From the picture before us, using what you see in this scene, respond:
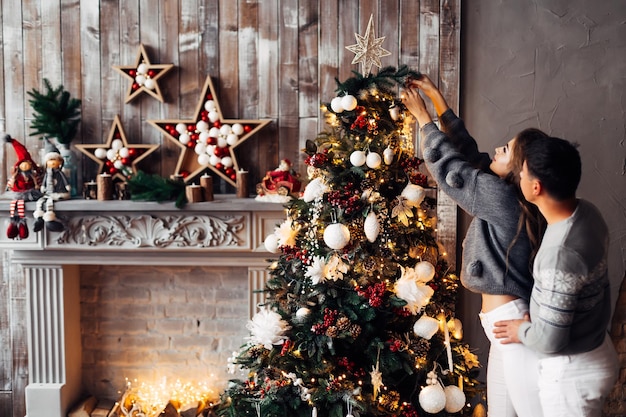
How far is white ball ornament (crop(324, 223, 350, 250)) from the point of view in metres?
2.15

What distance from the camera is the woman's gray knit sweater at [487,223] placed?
1.92 m

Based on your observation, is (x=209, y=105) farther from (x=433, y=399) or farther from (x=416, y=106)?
(x=433, y=399)

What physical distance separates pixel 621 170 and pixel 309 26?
1.76 metres

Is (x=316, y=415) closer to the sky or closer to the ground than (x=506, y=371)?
closer to the ground

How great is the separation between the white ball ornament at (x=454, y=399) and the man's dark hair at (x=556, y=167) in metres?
0.92

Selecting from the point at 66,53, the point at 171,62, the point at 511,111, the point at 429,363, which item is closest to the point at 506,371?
the point at 429,363

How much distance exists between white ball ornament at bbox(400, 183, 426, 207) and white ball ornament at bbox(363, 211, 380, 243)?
0.50 feet

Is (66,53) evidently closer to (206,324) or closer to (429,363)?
(206,324)

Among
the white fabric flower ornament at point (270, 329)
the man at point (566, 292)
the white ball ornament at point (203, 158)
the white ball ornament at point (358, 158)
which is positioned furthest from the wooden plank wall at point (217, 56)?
the man at point (566, 292)

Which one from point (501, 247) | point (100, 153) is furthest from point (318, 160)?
point (100, 153)

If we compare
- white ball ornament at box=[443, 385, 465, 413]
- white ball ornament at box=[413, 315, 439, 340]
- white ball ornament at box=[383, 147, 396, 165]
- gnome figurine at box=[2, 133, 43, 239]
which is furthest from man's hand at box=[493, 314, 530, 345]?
gnome figurine at box=[2, 133, 43, 239]

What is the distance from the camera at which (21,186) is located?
2854mm

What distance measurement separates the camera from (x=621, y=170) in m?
2.88

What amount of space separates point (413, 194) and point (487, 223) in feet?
1.03
